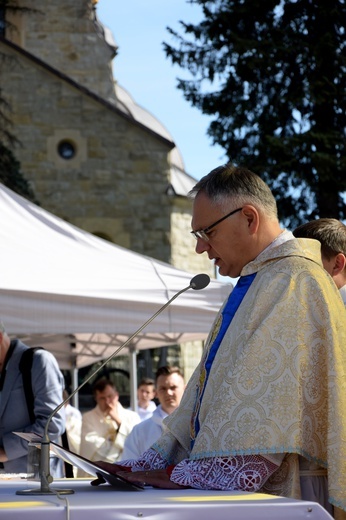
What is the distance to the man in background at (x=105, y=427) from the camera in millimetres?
10883

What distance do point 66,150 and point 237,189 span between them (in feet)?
92.5

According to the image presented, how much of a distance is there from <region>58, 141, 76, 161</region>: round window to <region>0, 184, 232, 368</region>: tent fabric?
2298cm

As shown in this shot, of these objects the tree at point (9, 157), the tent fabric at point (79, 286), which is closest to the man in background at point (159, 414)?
the tent fabric at point (79, 286)

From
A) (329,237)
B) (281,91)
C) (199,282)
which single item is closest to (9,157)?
(281,91)

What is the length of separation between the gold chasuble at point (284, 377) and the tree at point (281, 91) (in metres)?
17.2

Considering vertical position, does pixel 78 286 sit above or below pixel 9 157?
below

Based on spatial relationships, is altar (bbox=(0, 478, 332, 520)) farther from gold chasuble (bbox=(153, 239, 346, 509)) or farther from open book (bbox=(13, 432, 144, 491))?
gold chasuble (bbox=(153, 239, 346, 509))

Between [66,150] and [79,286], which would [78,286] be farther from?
[66,150]

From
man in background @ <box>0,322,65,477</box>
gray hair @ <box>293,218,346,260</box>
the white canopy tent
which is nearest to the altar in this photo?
gray hair @ <box>293,218,346,260</box>

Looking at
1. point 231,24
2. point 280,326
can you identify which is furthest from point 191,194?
point 231,24

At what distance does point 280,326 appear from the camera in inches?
134

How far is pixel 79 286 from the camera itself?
297 inches

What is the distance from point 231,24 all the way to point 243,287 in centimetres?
1905

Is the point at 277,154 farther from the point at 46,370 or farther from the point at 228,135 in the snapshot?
the point at 46,370
